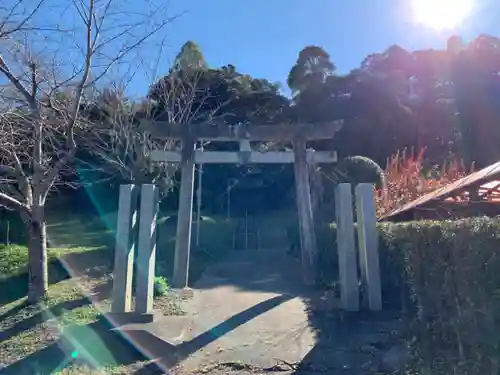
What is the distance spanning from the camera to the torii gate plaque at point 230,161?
1023 centimetres

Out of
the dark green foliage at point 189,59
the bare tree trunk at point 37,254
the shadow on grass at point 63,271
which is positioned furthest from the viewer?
the dark green foliage at point 189,59

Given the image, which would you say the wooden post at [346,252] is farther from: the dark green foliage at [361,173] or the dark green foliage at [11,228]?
the dark green foliage at [11,228]

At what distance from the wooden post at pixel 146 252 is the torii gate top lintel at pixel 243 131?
2502 mm

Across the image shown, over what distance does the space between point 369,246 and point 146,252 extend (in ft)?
10.4

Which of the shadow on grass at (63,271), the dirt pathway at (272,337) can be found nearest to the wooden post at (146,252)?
the dirt pathway at (272,337)

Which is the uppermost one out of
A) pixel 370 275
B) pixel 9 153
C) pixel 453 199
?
pixel 9 153

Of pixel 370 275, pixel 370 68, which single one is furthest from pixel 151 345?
pixel 370 68

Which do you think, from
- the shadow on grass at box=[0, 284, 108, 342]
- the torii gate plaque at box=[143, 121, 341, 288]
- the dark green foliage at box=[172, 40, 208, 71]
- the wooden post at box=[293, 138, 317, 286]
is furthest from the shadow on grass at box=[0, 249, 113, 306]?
the dark green foliage at box=[172, 40, 208, 71]

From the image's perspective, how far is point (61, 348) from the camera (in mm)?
6418

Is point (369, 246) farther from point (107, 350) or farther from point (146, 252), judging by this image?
point (107, 350)

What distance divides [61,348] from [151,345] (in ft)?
3.65

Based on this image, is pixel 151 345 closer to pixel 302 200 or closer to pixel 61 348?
pixel 61 348

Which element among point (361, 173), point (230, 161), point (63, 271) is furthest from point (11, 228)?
point (361, 173)

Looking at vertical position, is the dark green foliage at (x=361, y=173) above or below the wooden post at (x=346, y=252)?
above
